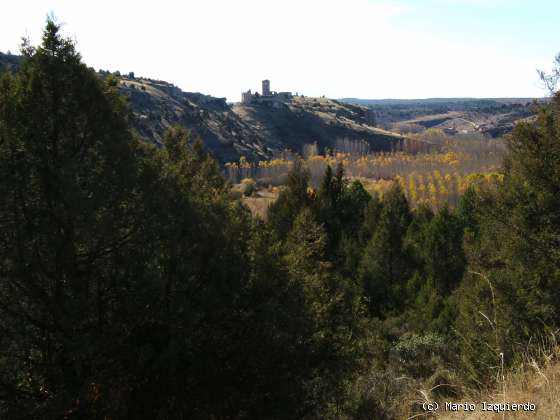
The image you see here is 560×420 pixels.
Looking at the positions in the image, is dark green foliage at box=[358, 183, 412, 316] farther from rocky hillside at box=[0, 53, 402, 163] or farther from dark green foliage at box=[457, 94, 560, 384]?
rocky hillside at box=[0, 53, 402, 163]

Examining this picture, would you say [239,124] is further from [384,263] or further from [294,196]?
[384,263]

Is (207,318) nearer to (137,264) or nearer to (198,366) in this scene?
(198,366)

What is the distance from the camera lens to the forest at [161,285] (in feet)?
23.9

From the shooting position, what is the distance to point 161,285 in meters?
7.85

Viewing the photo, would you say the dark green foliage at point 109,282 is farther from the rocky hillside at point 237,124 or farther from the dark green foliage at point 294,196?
the rocky hillside at point 237,124

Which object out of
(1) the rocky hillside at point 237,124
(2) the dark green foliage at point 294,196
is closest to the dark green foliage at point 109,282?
(2) the dark green foliage at point 294,196

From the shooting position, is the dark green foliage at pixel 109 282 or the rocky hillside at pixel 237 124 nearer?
the dark green foliage at pixel 109 282

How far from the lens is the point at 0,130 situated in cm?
736

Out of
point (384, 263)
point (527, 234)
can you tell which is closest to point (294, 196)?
point (384, 263)

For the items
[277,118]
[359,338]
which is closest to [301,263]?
[359,338]

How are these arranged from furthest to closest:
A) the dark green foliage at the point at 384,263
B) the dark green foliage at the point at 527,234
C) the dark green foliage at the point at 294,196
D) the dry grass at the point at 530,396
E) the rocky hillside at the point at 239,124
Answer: the rocky hillside at the point at 239,124 < the dark green foliage at the point at 294,196 < the dark green foliage at the point at 384,263 < the dark green foliage at the point at 527,234 < the dry grass at the point at 530,396

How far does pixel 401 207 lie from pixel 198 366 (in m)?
29.3

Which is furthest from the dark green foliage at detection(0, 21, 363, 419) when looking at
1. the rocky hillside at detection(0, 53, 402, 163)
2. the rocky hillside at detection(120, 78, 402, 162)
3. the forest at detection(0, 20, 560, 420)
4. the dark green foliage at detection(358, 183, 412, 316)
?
the rocky hillside at detection(0, 53, 402, 163)

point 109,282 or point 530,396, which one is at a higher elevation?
point 109,282
